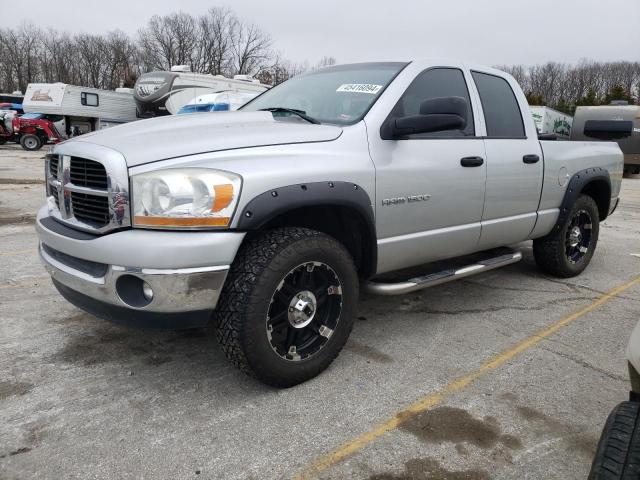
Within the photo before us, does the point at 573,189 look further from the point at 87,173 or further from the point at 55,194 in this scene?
the point at 55,194

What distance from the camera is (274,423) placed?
7.97 feet

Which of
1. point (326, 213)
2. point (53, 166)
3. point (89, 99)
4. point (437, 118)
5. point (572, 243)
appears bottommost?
point (572, 243)

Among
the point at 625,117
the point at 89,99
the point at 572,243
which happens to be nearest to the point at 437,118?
the point at 572,243

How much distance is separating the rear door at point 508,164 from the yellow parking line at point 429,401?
0.75 meters

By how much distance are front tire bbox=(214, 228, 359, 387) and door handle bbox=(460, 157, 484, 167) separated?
118cm

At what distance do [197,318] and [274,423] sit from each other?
24.2 inches

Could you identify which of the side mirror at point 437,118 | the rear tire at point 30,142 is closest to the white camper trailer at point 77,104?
the rear tire at point 30,142

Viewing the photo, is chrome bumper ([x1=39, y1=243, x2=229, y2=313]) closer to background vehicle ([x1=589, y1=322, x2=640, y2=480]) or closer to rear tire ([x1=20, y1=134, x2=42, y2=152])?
background vehicle ([x1=589, y1=322, x2=640, y2=480])

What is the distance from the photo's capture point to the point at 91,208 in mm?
2516

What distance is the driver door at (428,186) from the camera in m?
3.00

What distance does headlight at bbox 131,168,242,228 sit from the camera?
2285mm

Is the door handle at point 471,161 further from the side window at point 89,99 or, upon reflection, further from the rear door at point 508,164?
the side window at point 89,99

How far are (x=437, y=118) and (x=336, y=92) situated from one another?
821 millimetres

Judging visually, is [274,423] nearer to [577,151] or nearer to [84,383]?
[84,383]
